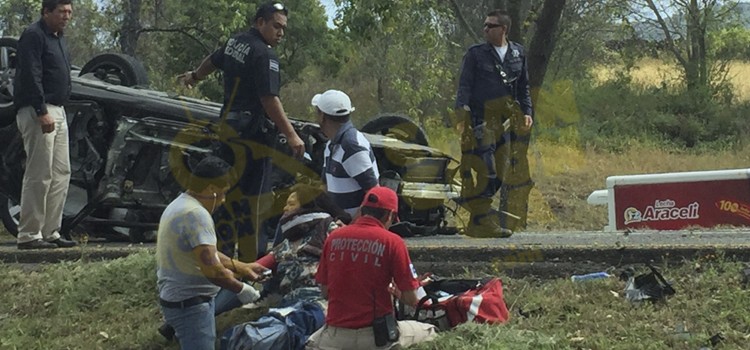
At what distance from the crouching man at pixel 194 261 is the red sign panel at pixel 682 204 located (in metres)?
6.62

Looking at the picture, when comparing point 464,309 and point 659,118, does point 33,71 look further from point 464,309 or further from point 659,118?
point 659,118

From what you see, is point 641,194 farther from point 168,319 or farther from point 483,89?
point 168,319

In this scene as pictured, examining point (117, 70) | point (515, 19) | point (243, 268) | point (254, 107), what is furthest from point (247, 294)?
point (515, 19)

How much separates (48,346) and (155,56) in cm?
2600

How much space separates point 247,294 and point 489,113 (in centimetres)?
355

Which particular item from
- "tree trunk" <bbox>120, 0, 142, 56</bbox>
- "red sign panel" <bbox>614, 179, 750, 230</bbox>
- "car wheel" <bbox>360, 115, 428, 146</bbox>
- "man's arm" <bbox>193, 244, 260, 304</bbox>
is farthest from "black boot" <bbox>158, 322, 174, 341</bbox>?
"tree trunk" <bbox>120, 0, 142, 56</bbox>

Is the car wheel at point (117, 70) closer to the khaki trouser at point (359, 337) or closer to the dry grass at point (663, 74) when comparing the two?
the khaki trouser at point (359, 337)

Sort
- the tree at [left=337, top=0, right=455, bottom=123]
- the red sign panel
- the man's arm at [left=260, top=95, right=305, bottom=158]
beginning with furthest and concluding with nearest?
the tree at [left=337, top=0, right=455, bottom=123] → the red sign panel → the man's arm at [left=260, top=95, right=305, bottom=158]

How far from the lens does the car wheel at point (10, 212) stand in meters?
8.77

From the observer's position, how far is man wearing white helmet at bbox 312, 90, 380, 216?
592cm

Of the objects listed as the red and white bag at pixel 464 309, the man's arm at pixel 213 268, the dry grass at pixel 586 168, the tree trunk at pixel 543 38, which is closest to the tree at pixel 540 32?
the tree trunk at pixel 543 38

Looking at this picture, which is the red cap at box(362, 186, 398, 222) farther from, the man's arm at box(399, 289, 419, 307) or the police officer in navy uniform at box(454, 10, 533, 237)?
the police officer in navy uniform at box(454, 10, 533, 237)

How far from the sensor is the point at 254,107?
693 cm

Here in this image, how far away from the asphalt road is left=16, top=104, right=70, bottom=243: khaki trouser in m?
0.28
